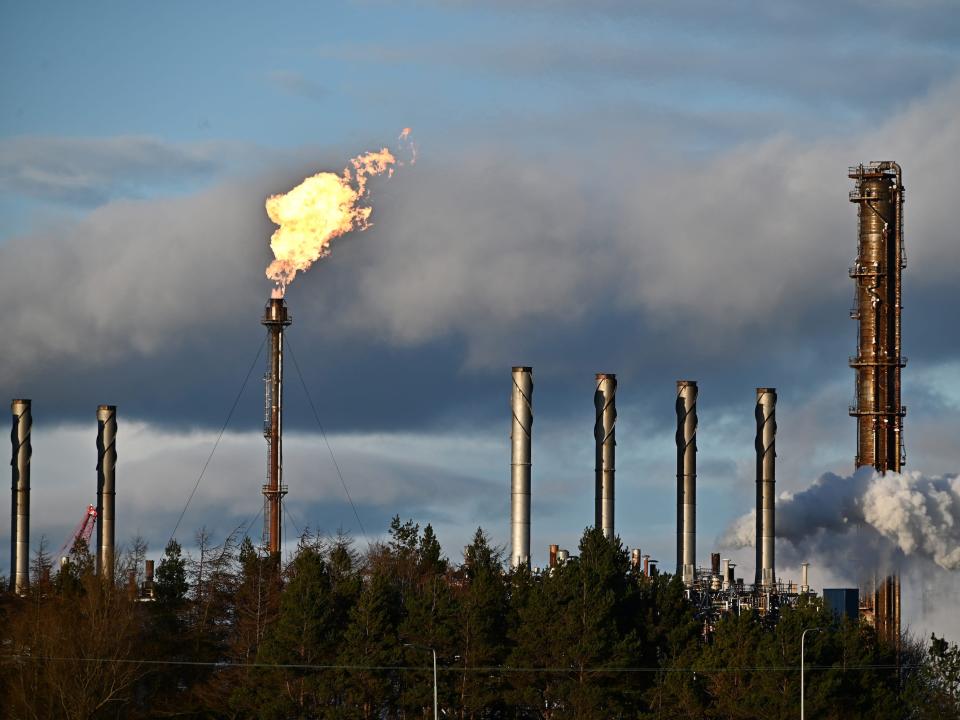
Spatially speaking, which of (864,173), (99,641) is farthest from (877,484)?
(99,641)

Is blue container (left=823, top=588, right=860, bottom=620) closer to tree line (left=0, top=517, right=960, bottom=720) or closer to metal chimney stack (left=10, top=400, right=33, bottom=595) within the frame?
tree line (left=0, top=517, right=960, bottom=720)

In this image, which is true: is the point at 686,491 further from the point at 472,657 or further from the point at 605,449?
the point at 472,657

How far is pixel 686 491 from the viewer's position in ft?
365

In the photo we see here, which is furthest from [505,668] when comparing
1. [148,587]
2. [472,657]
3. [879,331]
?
[879,331]

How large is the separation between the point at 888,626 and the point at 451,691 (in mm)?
35082

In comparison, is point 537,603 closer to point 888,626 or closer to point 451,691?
point 451,691

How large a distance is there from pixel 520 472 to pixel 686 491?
11.4 meters

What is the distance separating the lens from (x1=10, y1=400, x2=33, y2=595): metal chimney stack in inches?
4683

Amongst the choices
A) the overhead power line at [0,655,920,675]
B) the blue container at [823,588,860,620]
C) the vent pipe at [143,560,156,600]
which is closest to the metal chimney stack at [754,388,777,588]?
the blue container at [823,588,860,620]

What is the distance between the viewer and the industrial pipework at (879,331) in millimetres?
117188

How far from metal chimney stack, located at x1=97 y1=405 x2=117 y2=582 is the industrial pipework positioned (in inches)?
1837

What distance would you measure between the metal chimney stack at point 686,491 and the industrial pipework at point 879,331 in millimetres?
12080

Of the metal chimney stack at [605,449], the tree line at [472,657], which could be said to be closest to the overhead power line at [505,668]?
the tree line at [472,657]

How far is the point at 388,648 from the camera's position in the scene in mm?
94500
